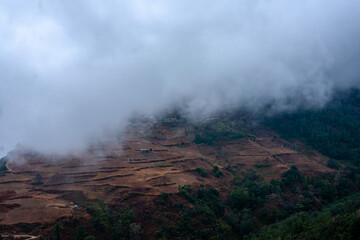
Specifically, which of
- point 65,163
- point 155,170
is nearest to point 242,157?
point 155,170

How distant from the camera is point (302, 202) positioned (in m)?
42.1

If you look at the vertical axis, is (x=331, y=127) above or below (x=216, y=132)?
below

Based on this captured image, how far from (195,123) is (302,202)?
132 feet

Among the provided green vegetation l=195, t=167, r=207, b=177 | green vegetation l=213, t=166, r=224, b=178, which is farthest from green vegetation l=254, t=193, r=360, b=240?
green vegetation l=195, t=167, r=207, b=177

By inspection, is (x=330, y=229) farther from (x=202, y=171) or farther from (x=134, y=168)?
(x=134, y=168)

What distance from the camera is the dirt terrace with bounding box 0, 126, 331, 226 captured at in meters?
33.7

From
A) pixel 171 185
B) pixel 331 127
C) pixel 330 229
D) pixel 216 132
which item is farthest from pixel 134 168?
pixel 331 127

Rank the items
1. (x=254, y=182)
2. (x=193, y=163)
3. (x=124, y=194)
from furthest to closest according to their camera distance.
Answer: (x=193, y=163) < (x=254, y=182) < (x=124, y=194)

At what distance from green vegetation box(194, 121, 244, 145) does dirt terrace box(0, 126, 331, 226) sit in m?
2.24

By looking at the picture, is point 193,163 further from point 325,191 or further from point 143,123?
point 143,123

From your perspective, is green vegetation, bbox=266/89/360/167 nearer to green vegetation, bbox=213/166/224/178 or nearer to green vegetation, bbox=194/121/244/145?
green vegetation, bbox=194/121/244/145

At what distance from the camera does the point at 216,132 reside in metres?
70.2

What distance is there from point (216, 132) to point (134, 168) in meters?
30.1

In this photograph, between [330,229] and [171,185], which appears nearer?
[330,229]
